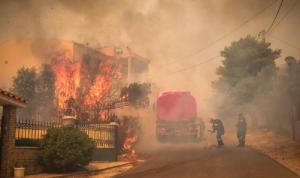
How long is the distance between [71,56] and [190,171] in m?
28.4

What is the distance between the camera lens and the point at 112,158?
1514cm

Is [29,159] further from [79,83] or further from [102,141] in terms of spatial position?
[79,83]

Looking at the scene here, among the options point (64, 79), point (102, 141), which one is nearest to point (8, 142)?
point (102, 141)

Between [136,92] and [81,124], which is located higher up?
[136,92]

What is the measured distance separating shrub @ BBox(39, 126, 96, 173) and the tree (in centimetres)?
2435

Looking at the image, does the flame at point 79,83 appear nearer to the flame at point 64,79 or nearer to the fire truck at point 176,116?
the flame at point 64,79

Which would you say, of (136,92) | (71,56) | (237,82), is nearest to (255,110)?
(237,82)

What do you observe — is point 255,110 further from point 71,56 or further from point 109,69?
point 71,56

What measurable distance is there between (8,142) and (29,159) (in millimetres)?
1155

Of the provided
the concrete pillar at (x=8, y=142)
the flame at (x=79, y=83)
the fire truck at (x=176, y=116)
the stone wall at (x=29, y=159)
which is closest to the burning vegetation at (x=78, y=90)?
the flame at (x=79, y=83)

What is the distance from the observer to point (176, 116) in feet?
77.7

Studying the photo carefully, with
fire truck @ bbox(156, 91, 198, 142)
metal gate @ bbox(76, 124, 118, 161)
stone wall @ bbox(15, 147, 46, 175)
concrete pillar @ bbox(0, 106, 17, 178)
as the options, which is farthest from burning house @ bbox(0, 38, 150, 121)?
concrete pillar @ bbox(0, 106, 17, 178)

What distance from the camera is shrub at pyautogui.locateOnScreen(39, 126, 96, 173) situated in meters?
10.9

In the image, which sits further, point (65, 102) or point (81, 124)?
point (65, 102)
